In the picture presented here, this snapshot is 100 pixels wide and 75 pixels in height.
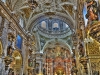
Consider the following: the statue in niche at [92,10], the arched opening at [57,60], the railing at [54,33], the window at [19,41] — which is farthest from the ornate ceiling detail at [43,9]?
the arched opening at [57,60]

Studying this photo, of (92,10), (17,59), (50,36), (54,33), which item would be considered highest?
(54,33)

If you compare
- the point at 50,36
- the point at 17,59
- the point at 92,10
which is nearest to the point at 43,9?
the point at 17,59

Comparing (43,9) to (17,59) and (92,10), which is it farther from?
(92,10)

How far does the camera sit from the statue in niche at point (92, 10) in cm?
1001

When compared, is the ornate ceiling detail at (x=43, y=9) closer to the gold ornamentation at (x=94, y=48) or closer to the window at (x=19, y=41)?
the window at (x=19, y=41)

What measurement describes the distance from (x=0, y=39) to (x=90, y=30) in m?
6.97

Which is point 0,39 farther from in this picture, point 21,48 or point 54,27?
point 54,27

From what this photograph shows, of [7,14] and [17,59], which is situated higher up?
[7,14]

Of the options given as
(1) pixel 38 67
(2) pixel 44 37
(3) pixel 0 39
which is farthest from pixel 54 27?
(3) pixel 0 39

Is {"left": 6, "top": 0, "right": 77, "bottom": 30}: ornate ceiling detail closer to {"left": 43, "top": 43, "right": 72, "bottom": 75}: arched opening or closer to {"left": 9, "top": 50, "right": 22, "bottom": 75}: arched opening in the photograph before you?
{"left": 9, "top": 50, "right": 22, "bottom": 75}: arched opening

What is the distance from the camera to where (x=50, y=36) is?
3189 cm

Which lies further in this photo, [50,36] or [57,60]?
[57,60]

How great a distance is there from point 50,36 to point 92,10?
71.7 feet

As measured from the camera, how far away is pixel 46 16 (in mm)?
21750
